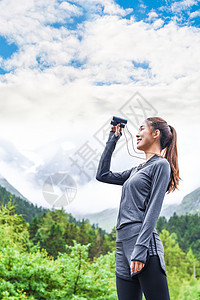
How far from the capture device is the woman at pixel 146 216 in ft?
4.06

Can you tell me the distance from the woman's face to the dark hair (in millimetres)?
20

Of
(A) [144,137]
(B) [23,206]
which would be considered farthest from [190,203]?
(A) [144,137]

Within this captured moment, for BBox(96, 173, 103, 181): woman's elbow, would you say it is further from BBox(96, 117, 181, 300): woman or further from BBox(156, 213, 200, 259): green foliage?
BBox(156, 213, 200, 259): green foliage

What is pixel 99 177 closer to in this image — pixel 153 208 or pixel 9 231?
pixel 153 208

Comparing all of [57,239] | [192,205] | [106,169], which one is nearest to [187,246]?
[57,239]

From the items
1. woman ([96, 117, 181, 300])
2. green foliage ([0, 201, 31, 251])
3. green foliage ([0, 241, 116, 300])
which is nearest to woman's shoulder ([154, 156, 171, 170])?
woman ([96, 117, 181, 300])

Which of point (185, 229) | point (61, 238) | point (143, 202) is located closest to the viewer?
point (143, 202)

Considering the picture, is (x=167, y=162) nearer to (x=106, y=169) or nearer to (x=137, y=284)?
(x=106, y=169)

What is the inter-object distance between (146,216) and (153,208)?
0.14ft

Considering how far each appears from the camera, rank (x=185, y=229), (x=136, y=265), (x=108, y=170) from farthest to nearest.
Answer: (x=185, y=229) < (x=108, y=170) < (x=136, y=265)

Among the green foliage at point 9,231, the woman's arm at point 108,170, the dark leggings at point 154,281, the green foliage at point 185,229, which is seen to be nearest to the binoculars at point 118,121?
the woman's arm at point 108,170

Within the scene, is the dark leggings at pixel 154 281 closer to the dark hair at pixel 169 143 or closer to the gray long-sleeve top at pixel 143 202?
the gray long-sleeve top at pixel 143 202

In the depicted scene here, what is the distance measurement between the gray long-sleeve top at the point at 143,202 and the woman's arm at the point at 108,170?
185 mm

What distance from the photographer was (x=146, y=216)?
1.27 metres
